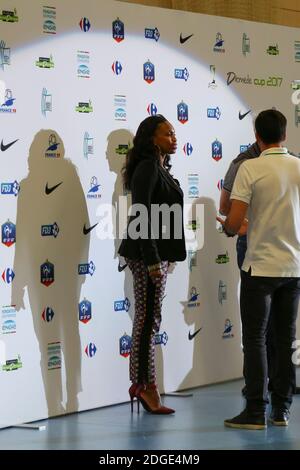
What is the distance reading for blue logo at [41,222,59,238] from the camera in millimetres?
4801

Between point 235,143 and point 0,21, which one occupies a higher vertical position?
point 0,21

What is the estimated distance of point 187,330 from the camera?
563cm

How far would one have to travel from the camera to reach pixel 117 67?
17.0ft

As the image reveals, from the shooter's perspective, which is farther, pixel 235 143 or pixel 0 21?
pixel 235 143

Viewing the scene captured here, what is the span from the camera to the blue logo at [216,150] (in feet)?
19.0

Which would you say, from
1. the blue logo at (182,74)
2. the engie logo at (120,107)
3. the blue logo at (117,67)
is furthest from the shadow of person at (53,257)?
the blue logo at (182,74)

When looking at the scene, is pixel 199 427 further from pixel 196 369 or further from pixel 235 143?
pixel 235 143

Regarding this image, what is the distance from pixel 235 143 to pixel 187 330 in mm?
1229

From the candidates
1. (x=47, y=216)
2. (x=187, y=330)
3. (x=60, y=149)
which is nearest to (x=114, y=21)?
(x=60, y=149)

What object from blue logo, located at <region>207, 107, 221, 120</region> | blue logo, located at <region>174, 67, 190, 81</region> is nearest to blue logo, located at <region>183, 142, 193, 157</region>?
blue logo, located at <region>207, 107, 221, 120</region>

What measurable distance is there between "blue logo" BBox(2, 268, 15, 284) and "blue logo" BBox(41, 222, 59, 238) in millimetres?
271
